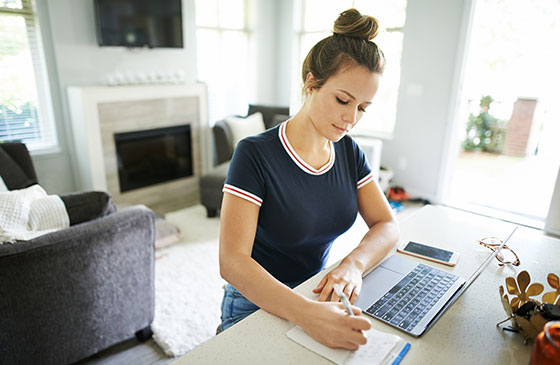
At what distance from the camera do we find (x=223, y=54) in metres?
4.44

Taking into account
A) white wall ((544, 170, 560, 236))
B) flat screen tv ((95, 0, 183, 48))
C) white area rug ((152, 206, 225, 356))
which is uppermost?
flat screen tv ((95, 0, 183, 48))

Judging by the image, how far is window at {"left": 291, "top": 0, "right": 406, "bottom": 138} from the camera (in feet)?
12.5

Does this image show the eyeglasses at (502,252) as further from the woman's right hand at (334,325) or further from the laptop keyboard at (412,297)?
the woman's right hand at (334,325)

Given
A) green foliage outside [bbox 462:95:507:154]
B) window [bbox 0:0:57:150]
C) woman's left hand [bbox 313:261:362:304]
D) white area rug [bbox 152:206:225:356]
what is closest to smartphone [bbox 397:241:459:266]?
woman's left hand [bbox 313:261:362:304]

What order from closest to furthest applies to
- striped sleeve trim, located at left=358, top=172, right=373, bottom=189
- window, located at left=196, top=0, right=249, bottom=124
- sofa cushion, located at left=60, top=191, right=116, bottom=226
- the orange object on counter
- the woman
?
the orange object on counter, the woman, striped sleeve trim, located at left=358, top=172, right=373, bottom=189, sofa cushion, located at left=60, top=191, right=116, bottom=226, window, located at left=196, top=0, right=249, bottom=124

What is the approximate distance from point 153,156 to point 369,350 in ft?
10.6

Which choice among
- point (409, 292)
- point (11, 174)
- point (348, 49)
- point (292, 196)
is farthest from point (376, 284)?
point (11, 174)

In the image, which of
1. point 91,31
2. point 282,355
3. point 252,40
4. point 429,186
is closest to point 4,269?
point 282,355

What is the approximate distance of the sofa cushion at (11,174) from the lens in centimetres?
221

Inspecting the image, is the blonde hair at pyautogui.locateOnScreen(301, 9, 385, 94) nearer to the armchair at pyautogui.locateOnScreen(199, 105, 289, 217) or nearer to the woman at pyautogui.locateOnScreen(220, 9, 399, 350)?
the woman at pyautogui.locateOnScreen(220, 9, 399, 350)

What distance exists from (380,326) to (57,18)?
133 inches

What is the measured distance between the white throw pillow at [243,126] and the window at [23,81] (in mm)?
1567

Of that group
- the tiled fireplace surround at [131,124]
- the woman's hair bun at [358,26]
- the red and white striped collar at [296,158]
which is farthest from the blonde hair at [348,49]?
the tiled fireplace surround at [131,124]

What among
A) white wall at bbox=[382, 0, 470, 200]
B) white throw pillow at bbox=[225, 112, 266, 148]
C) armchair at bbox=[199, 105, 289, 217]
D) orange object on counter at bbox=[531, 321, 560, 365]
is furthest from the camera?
white throw pillow at bbox=[225, 112, 266, 148]
